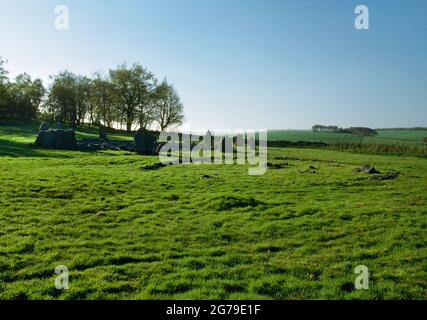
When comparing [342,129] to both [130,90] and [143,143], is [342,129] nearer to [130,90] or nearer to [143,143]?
[130,90]

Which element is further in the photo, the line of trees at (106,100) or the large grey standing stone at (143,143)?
the line of trees at (106,100)

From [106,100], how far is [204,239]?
3050 inches

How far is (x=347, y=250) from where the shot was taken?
11781 millimetres

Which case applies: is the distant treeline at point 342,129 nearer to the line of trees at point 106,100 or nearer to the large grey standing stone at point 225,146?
the line of trees at point 106,100

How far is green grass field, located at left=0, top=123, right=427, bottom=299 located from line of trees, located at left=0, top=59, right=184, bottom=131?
5972 centimetres

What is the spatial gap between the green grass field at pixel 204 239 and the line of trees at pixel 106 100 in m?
59.7

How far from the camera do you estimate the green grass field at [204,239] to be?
29.3ft

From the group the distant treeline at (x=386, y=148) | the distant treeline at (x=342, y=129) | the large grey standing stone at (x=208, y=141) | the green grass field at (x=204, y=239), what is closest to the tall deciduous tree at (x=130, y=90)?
the large grey standing stone at (x=208, y=141)

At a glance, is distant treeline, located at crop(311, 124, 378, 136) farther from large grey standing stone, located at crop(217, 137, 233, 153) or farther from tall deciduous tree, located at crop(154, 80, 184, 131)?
large grey standing stone, located at crop(217, 137, 233, 153)

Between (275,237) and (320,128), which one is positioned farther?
(320,128)

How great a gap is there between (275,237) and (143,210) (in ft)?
21.0

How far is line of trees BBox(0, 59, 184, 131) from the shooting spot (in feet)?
265
